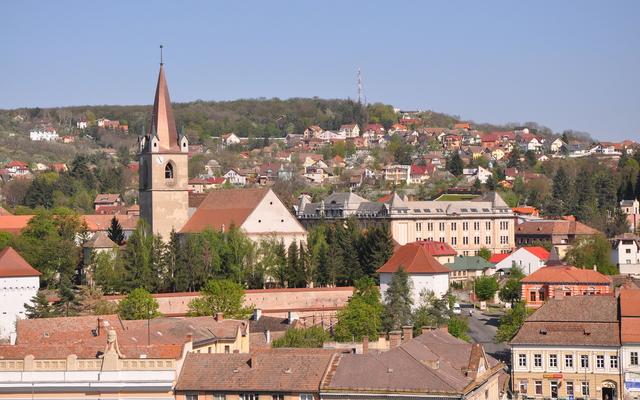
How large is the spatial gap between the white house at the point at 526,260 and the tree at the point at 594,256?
2.04 m

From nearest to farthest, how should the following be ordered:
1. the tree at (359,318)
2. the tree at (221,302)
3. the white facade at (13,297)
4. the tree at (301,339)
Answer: the tree at (301,339) < the tree at (359,318) < the white facade at (13,297) < the tree at (221,302)

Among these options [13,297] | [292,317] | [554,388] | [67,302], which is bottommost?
[554,388]

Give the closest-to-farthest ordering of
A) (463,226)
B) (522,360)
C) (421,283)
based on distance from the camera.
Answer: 1. (522,360)
2. (421,283)
3. (463,226)

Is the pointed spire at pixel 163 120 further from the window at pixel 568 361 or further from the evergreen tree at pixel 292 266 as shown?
the window at pixel 568 361

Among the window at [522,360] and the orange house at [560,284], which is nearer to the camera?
the window at [522,360]

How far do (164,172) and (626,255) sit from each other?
4143 centimetres

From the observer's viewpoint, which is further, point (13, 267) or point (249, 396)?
point (13, 267)

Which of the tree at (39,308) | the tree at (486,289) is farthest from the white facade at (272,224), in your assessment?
the tree at (39,308)

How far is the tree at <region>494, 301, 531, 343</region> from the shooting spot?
78.0 meters

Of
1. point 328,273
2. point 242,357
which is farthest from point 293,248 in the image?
point 242,357

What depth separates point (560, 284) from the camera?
94125 mm

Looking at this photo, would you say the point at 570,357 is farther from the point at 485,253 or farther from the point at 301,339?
the point at 485,253

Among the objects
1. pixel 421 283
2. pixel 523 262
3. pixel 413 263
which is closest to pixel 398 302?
pixel 421 283

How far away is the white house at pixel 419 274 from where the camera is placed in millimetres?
86750
